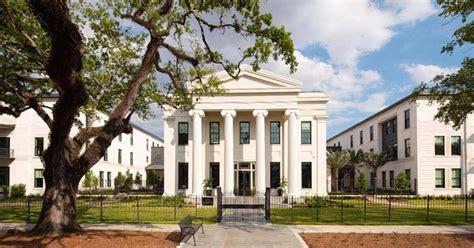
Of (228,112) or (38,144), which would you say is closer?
(228,112)

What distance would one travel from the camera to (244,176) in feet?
132

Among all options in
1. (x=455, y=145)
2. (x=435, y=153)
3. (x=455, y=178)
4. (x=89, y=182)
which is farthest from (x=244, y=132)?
(x=455, y=178)

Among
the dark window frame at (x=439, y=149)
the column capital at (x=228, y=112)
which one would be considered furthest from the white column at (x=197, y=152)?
the dark window frame at (x=439, y=149)

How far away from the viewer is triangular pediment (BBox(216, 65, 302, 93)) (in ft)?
124

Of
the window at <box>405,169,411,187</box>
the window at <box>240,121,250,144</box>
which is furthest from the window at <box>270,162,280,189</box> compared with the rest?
the window at <box>405,169,411,187</box>

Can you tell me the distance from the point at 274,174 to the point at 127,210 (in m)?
16.4

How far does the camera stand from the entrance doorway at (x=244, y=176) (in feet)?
132

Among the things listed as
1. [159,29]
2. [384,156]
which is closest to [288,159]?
[384,156]

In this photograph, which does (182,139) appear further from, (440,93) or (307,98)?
(440,93)

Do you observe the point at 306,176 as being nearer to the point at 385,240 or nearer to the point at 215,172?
the point at 215,172

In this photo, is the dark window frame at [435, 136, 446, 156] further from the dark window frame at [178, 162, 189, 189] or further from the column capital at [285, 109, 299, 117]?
the dark window frame at [178, 162, 189, 189]

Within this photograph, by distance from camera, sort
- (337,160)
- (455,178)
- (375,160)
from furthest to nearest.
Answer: (375,160)
(337,160)
(455,178)

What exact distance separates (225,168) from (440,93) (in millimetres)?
22547

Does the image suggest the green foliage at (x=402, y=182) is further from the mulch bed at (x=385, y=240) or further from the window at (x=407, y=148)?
the mulch bed at (x=385, y=240)
